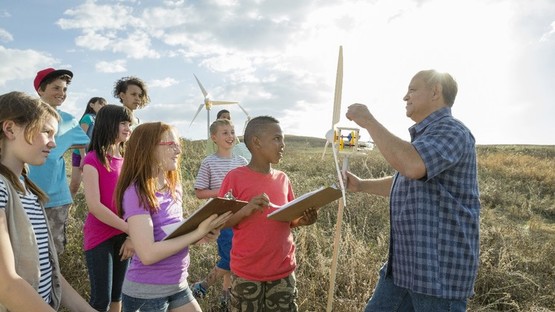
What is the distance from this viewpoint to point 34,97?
1.95 m

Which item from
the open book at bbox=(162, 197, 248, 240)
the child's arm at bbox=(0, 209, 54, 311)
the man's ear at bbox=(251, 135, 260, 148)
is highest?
the man's ear at bbox=(251, 135, 260, 148)

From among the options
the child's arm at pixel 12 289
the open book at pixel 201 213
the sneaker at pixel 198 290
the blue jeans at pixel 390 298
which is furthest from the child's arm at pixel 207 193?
the child's arm at pixel 12 289

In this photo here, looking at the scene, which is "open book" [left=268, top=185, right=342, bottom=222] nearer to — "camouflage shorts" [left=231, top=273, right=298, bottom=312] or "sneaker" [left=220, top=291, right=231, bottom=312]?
"camouflage shorts" [left=231, top=273, right=298, bottom=312]

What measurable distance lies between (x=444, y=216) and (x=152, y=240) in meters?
1.58

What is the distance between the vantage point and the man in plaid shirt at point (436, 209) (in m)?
2.24

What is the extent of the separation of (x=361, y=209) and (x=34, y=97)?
589 cm

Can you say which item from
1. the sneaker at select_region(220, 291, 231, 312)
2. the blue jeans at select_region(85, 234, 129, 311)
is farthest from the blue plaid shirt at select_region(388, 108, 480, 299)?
the sneaker at select_region(220, 291, 231, 312)

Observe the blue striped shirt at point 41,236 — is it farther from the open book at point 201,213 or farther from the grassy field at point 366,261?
A: the grassy field at point 366,261

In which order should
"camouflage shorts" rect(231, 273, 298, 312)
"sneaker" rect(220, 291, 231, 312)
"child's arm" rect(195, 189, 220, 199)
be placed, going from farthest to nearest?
"child's arm" rect(195, 189, 220, 199) < "sneaker" rect(220, 291, 231, 312) < "camouflage shorts" rect(231, 273, 298, 312)

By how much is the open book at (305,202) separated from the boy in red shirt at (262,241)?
0.19 meters

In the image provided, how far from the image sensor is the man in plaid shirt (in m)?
2.24

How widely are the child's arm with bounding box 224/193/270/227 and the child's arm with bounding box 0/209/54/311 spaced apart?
1.30m

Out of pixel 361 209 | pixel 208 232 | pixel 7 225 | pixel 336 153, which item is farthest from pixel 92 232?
pixel 361 209

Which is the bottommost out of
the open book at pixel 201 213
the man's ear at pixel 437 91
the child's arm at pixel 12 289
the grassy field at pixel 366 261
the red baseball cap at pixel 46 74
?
the grassy field at pixel 366 261
